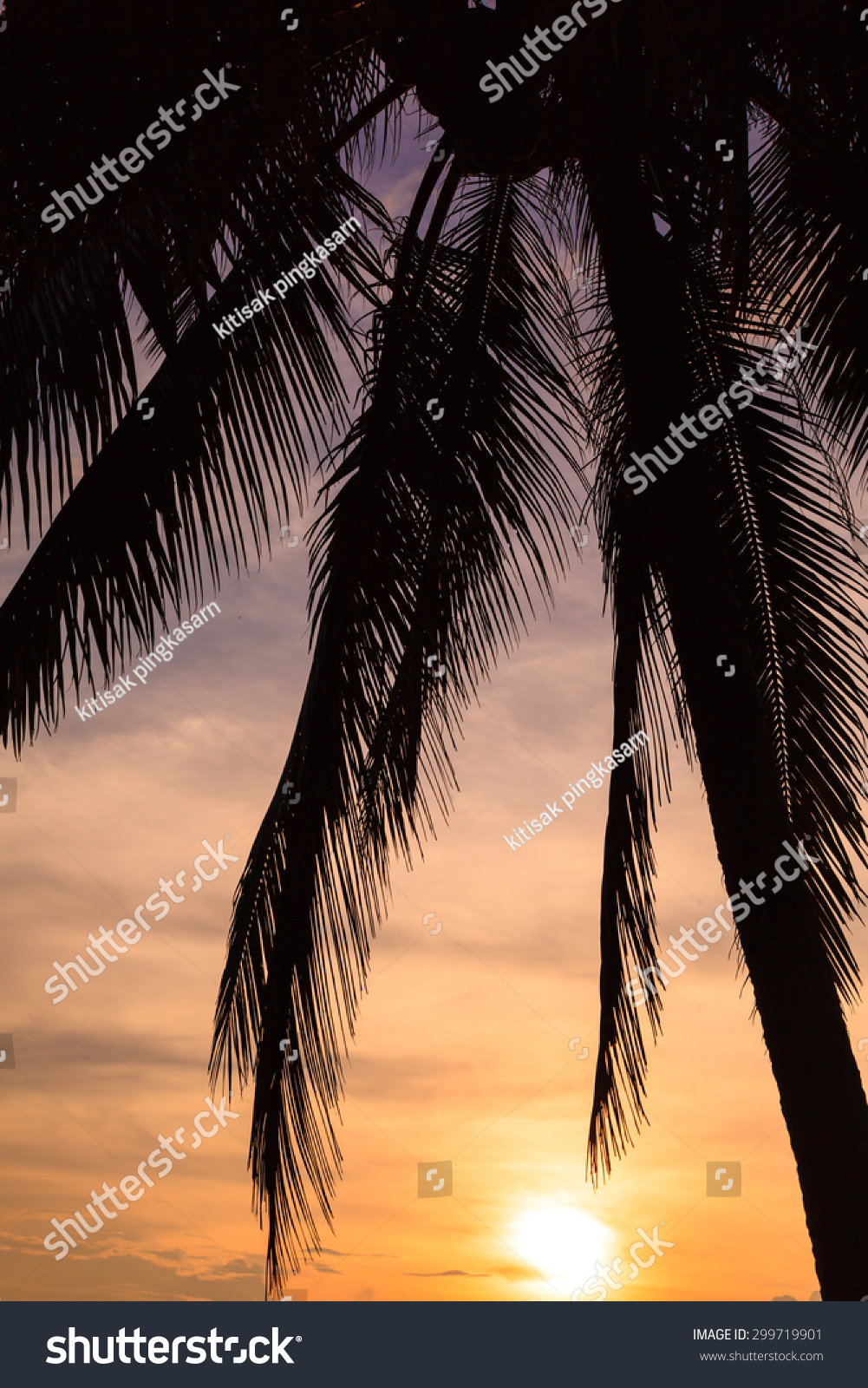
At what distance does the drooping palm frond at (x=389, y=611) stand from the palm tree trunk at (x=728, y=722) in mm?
1110

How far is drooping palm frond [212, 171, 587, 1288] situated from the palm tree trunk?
1110mm

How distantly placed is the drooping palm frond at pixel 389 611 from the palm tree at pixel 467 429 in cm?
2

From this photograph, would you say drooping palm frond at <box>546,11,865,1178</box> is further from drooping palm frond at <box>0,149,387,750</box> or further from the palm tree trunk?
drooping palm frond at <box>0,149,387,750</box>

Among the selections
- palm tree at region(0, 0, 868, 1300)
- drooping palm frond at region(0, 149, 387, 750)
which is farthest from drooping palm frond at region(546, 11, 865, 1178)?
drooping palm frond at region(0, 149, 387, 750)

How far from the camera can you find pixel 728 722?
3.75m

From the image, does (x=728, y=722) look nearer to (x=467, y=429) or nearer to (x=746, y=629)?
(x=746, y=629)

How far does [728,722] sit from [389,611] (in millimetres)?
1777

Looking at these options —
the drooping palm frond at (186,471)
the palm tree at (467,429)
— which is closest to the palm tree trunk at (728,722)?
the palm tree at (467,429)

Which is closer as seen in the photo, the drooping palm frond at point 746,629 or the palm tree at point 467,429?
the palm tree at point 467,429

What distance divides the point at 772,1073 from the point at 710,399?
3020 mm

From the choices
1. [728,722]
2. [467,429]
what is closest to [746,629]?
[728,722]

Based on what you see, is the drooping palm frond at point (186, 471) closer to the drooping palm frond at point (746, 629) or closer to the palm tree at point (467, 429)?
the palm tree at point (467, 429)

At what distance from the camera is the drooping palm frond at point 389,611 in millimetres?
4305
